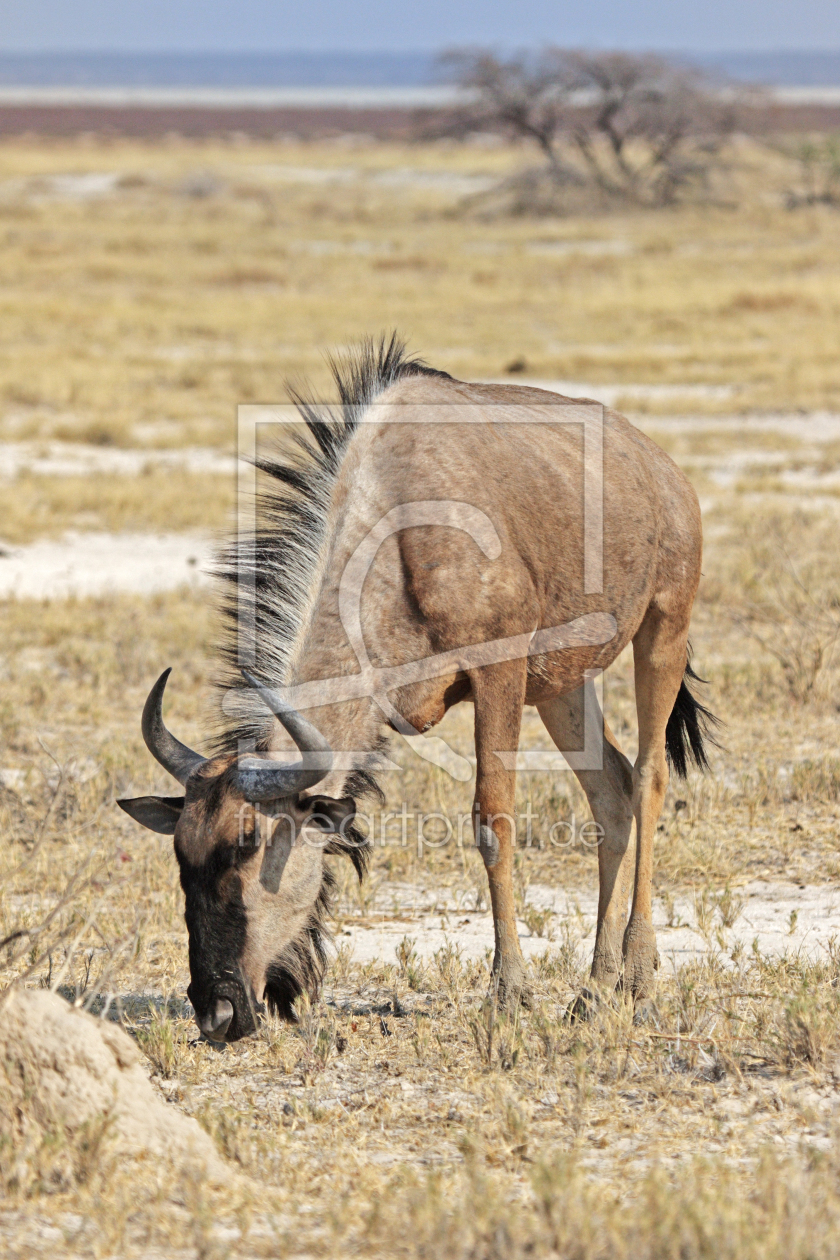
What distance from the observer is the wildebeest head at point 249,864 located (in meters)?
3.65

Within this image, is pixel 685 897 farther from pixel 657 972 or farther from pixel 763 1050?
pixel 763 1050

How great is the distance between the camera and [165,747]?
3.87 metres

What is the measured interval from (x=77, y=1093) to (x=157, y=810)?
0.76 meters

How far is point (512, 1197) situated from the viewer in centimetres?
326

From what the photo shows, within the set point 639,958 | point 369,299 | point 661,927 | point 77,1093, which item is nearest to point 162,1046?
point 77,1093

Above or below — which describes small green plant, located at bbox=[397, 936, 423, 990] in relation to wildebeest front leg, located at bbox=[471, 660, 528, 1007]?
below

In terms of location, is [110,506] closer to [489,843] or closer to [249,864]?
[489,843]

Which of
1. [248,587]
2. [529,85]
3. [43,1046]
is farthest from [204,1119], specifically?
[529,85]

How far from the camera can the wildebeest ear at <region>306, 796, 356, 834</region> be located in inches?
147

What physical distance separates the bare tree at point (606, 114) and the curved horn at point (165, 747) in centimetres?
4335

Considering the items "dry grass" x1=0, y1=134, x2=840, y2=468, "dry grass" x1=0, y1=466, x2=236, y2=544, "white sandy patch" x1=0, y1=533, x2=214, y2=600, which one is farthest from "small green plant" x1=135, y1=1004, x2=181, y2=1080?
"dry grass" x1=0, y1=134, x2=840, y2=468

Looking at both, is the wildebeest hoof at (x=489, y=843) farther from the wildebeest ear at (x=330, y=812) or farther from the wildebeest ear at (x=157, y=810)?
the wildebeest ear at (x=157, y=810)

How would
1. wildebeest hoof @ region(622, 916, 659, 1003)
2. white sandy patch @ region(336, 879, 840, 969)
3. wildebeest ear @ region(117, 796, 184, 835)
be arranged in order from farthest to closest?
white sandy patch @ region(336, 879, 840, 969) < wildebeest hoof @ region(622, 916, 659, 1003) < wildebeest ear @ region(117, 796, 184, 835)

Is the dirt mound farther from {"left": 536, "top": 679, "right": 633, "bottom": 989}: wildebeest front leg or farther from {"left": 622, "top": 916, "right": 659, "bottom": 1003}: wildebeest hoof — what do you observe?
{"left": 536, "top": 679, "right": 633, "bottom": 989}: wildebeest front leg
